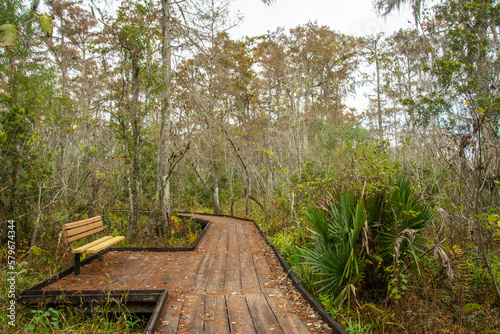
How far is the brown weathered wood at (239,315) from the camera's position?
2805 millimetres

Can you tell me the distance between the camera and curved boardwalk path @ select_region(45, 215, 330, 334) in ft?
9.56

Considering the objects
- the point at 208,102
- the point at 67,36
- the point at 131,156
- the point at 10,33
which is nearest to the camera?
the point at 10,33

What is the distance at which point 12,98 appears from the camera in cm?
551

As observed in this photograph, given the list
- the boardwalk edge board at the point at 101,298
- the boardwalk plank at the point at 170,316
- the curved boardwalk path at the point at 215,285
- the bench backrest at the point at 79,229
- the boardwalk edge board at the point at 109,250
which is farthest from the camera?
the bench backrest at the point at 79,229

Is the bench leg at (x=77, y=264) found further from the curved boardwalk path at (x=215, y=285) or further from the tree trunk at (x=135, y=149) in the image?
the tree trunk at (x=135, y=149)

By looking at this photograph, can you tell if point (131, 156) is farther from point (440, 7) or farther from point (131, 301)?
point (440, 7)

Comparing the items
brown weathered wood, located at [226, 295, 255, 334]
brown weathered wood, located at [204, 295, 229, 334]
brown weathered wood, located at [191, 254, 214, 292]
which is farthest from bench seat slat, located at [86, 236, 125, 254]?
brown weathered wood, located at [226, 295, 255, 334]

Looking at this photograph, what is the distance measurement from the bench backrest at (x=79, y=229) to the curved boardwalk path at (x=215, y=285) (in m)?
0.57

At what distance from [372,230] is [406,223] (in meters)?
0.42

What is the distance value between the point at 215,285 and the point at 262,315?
1077mm

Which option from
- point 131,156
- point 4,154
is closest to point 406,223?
point 131,156

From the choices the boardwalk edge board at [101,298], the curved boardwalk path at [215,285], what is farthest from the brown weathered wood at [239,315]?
the boardwalk edge board at [101,298]

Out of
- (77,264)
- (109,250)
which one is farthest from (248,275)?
(109,250)

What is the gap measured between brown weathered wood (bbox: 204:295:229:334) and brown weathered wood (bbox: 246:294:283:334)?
0.30 m
